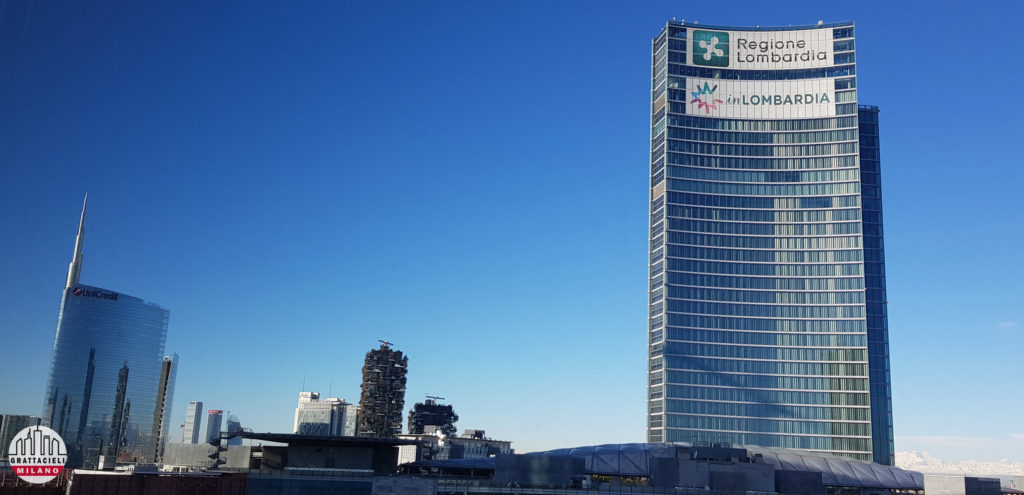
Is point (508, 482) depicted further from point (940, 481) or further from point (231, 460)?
point (940, 481)

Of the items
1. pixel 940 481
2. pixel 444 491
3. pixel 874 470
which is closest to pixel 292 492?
pixel 444 491

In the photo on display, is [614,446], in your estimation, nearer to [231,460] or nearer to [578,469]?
[578,469]

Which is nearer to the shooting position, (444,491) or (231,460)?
(444,491)

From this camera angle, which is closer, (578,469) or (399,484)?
(399,484)

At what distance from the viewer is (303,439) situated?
118 meters

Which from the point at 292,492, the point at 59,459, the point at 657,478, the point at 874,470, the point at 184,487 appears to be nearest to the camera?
the point at 59,459

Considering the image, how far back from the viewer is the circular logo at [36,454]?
2157 inches

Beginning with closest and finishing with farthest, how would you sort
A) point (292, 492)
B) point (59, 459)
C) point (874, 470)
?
1. point (59, 459)
2. point (292, 492)
3. point (874, 470)

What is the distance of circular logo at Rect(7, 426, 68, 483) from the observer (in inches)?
2157

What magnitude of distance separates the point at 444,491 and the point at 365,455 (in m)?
16.4

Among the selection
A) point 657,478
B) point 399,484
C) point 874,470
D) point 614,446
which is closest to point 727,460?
point 657,478

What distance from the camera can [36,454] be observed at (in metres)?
56.0

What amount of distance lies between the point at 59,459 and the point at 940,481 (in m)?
129

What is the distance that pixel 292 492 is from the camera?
110688mm
